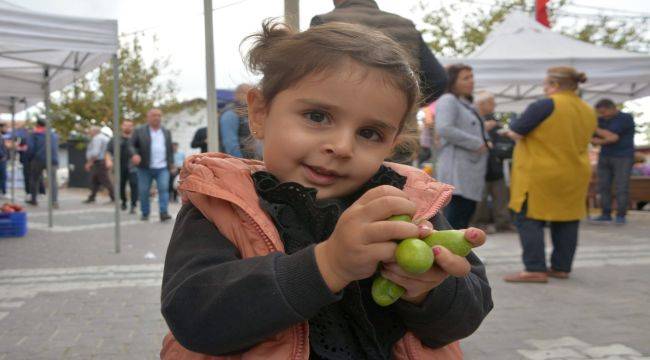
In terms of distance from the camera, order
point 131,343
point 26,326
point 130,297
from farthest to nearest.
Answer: point 130,297, point 26,326, point 131,343

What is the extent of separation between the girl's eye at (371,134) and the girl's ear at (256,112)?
0.95 feet

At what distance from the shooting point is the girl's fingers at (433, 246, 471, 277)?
1.03 metres

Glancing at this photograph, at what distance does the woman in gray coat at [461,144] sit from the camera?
5.32 meters

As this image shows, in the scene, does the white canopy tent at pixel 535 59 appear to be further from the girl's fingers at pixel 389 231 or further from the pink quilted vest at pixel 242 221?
the girl's fingers at pixel 389 231

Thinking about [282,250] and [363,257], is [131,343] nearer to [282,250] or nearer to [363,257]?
[282,250]

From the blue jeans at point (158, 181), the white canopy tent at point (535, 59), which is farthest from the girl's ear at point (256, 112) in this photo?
the blue jeans at point (158, 181)

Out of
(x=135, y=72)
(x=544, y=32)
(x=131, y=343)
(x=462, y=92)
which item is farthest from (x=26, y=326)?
(x=135, y=72)

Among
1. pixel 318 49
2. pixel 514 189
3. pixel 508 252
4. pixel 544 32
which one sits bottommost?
pixel 508 252

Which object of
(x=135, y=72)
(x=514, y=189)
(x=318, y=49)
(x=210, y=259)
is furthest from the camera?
(x=135, y=72)

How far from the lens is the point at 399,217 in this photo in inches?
39.6

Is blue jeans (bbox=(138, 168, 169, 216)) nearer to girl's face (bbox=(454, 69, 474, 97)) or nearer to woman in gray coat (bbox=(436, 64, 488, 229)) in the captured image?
woman in gray coat (bbox=(436, 64, 488, 229))

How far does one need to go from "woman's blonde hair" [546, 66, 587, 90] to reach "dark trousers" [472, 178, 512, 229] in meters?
3.56

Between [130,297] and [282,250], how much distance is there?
3.67 m

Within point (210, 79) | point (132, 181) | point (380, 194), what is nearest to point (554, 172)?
point (210, 79)
